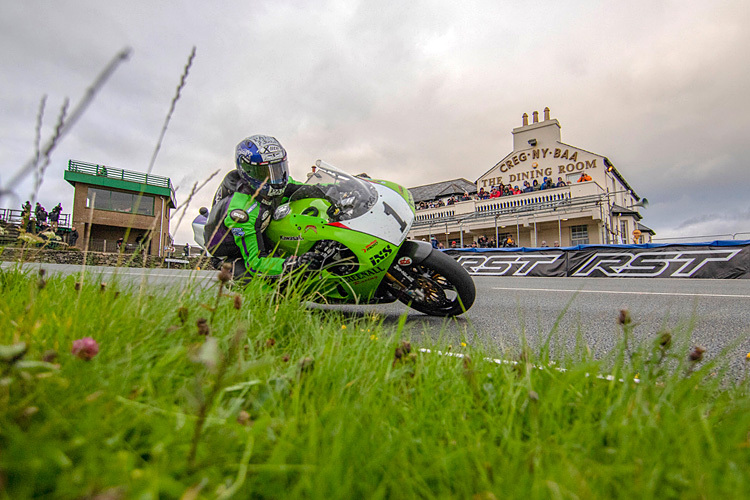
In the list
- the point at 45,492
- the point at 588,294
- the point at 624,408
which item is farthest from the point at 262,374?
the point at 588,294

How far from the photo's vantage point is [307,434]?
2.83ft

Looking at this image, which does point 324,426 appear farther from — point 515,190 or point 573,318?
point 515,190

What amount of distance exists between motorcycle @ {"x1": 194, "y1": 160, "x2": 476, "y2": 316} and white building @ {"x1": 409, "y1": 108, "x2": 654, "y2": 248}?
2599 cm

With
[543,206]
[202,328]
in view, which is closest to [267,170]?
[202,328]

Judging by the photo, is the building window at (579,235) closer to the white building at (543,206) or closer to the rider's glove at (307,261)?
the white building at (543,206)

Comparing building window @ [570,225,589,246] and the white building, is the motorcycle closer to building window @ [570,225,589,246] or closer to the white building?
the white building

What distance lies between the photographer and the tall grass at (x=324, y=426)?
0.64 metres

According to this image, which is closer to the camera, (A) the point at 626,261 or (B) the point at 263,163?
(B) the point at 263,163

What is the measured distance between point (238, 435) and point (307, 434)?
15cm

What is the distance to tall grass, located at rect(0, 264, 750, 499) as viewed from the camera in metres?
0.64

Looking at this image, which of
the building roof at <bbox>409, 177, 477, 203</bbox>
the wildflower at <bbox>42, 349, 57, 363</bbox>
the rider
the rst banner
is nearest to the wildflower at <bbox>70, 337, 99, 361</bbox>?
the wildflower at <bbox>42, 349, 57, 363</bbox>

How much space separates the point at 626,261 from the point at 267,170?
445 inches

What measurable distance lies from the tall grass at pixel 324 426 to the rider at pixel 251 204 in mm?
1872

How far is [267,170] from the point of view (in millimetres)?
3346
